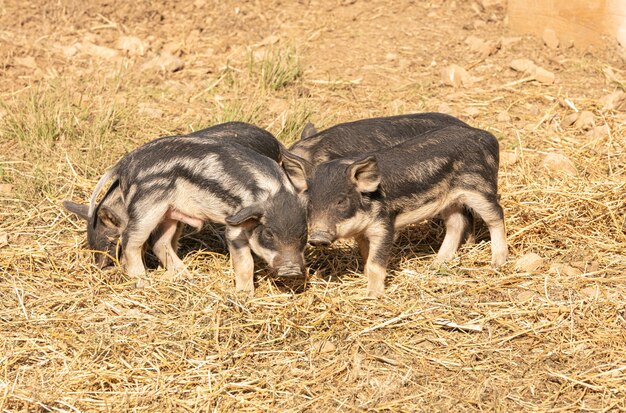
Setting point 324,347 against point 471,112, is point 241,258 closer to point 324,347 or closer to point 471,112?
→ point 324,347

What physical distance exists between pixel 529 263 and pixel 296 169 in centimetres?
172

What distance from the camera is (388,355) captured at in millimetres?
5453

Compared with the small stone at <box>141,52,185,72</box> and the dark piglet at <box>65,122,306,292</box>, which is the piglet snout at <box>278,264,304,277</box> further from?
the small stone at <box>141,52,185,72</box>

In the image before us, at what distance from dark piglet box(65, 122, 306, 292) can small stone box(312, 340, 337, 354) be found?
0.52 m

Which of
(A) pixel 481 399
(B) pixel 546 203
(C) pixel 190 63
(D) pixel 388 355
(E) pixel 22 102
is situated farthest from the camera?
(C) pixel 190 63

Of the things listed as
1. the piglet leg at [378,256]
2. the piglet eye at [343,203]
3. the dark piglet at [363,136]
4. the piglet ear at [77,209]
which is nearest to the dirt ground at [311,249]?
the piglet leg at [378,256]

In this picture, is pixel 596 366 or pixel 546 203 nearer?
pixel 596 366

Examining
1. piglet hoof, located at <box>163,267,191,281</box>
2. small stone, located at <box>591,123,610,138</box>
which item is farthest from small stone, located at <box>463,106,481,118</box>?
piglet hoof, located at <box>163,267,191,281</box>

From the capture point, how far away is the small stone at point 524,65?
9211mm

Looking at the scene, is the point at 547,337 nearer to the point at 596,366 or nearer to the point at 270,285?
the point at 596,366

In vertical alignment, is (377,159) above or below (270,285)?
above

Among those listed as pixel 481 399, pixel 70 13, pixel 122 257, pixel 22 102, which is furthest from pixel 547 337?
pixel 70 13

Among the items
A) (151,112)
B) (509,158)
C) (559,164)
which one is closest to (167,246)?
(151,112)

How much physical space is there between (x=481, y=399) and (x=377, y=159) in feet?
6.04
